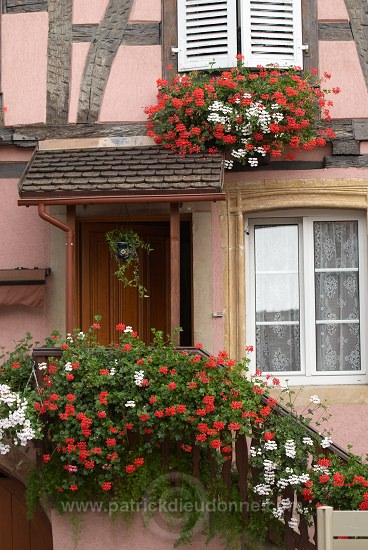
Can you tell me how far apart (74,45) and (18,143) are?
1006 millimetres

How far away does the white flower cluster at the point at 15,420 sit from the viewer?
711 centimetres

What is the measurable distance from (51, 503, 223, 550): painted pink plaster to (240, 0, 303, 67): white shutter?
13.4 feet

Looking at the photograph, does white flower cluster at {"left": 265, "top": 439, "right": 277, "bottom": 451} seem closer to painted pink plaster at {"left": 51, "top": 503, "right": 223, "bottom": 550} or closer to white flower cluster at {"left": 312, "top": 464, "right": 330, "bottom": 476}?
white flower cluster at {"left": 312, "top": 464, "right": 330, "bottom": 476}

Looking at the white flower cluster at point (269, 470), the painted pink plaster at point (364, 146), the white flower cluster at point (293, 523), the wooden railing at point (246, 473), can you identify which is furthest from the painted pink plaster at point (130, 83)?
the white flower cluster at point (293, 523)

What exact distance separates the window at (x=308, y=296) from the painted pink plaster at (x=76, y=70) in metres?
1.89

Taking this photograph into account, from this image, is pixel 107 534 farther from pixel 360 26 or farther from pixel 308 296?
pixel 360 26

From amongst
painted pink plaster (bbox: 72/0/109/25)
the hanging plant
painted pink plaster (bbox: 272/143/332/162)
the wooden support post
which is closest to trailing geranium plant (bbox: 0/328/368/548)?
the wooden support post

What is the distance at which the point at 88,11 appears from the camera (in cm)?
875

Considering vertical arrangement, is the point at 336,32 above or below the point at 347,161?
above

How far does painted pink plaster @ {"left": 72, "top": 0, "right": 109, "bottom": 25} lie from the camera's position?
28.7 ft

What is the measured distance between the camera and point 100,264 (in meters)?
9.19

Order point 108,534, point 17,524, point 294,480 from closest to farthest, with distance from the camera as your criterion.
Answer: point 294,480, point 108,534, point 17,524

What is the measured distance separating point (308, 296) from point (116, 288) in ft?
5.98

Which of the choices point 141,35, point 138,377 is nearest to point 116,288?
point 138,377
